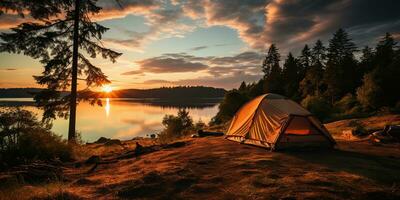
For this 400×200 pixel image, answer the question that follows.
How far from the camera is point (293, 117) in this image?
1255cm

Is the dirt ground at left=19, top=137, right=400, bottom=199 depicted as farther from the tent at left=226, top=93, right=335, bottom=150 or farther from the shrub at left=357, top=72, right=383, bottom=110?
the shrub at left=357, top=72, right=383, bottom=110

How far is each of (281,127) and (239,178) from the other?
5.27m

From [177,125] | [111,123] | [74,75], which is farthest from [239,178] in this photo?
[111,123]

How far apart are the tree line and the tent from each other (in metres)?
22.2

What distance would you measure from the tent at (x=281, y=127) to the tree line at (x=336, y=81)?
72.9ft

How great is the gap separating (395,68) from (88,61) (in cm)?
3951

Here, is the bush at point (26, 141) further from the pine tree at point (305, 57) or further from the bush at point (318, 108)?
the pine tree at point (305, 57)

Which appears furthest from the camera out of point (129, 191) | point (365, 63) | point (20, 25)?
point (365, 63)

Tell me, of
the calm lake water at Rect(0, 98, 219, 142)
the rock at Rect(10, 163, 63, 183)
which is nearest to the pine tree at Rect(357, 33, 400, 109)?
the calm lake water at Rect(0, 98, 219, 142)

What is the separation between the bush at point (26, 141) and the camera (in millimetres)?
10695

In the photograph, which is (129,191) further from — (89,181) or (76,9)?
(76,9)

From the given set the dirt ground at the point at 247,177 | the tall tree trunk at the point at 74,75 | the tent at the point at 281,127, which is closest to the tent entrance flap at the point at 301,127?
the tent at the point at 281,127

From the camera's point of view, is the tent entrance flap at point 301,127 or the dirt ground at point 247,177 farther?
the tent entrance flap at point 301,127

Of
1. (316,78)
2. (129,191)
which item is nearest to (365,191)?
(129,191)
